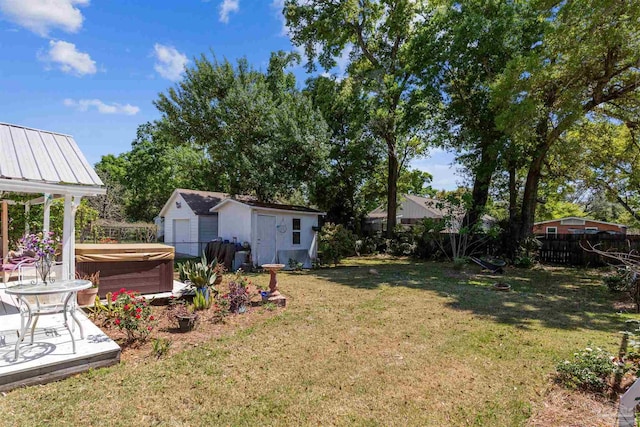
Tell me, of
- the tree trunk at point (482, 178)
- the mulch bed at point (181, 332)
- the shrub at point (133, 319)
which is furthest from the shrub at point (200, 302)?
the tree trunk at point (482, 178)

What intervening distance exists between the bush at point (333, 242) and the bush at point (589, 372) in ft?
32.0

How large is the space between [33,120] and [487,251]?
2167cm

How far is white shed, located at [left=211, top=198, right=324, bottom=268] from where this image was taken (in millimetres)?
12125

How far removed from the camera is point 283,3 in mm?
16203

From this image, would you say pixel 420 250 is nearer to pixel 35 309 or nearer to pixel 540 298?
pixel 540 298

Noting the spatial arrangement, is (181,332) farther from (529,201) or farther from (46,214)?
(529,201)

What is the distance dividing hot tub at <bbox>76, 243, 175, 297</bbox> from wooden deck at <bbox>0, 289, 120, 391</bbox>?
1.40m

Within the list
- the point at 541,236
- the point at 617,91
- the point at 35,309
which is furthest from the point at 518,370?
the point at 541,236

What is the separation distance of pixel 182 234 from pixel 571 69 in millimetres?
17177

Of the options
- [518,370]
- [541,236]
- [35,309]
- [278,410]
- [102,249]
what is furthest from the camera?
[541,236]

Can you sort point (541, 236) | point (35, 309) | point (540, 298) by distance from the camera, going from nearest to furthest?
point (35, 309), point (540, 298), point (541, 236)

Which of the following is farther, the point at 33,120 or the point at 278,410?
the point at 33,120

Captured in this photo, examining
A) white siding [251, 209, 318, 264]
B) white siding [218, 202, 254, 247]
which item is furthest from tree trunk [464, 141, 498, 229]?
white siding [218, 202, 254, 247]

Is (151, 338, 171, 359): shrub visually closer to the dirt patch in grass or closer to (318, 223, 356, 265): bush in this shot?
the dirt patch in grass
